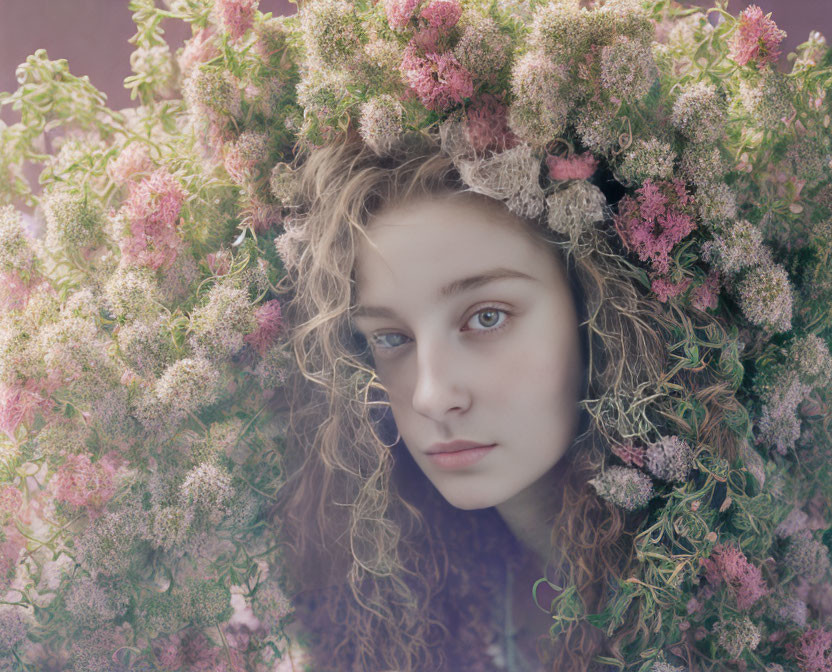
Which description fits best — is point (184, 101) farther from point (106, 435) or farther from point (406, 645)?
point (406, 645)

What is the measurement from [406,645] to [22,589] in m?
0.66

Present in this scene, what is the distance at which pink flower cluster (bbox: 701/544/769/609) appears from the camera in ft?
3.44

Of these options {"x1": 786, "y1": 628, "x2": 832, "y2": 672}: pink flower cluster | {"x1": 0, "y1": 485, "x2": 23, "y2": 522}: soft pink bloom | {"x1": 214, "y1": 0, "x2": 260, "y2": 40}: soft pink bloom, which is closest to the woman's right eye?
{"x1": 214, "y1": 0, "x2": 260, "y2": 40}: soft pink bloom

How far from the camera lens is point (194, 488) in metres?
1.09

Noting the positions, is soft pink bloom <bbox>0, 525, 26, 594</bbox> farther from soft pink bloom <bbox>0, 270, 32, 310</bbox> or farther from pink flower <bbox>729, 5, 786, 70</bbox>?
pink flower <bbox>729, 5, 786, 70</bbox>

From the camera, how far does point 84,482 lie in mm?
1106

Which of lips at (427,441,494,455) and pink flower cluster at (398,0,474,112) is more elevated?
pink flower cluster at (398,0,474,112)

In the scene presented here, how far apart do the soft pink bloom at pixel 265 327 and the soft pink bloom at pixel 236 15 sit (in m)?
0.44

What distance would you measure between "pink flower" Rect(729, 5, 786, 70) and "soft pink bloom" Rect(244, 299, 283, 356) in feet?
2.64

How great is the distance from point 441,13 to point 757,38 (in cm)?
46

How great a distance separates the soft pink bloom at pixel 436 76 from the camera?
0.98m

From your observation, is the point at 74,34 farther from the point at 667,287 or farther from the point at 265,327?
the point at 667,287

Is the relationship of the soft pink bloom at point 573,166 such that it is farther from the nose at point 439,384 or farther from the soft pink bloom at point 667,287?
the nose at point 439,384

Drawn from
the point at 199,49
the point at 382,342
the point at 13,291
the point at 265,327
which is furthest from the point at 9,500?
the point at 199,49
